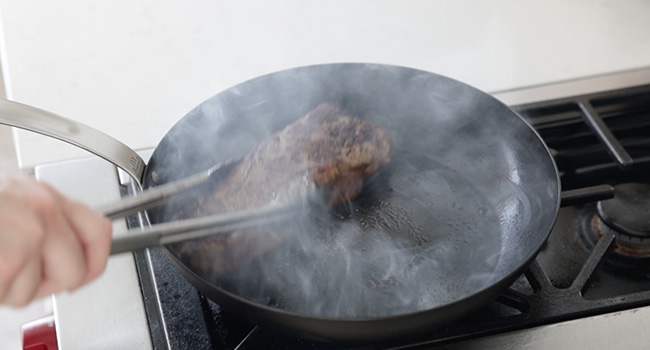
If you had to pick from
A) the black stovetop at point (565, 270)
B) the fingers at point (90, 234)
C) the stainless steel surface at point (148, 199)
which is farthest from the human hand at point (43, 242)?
the black stovetop at point (565, 270)

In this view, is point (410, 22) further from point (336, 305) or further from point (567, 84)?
point (336, 305)

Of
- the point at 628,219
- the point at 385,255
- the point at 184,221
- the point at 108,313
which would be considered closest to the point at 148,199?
the point at 184,221

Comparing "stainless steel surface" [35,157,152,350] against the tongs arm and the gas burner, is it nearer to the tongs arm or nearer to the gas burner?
the tongs arm

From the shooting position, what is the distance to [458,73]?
1404 millimetres

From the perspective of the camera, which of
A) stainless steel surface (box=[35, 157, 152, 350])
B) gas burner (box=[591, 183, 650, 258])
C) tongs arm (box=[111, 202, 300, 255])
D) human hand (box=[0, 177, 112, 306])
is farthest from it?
gas burner (box=[591, 183, 650, 258])

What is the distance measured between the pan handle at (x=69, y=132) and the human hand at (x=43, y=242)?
12.3 inches

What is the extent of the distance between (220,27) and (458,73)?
545 millimetres

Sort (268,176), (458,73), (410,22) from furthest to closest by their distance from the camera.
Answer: (410,22)
(458,73)
(268,176)

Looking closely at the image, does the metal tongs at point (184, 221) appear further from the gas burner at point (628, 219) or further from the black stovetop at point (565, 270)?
the gas burner at point (628, 219)

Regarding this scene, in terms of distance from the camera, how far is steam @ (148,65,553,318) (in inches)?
38.1

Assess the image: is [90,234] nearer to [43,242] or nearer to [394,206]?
[43,242]

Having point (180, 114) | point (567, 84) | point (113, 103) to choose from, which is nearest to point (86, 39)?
point (113, 103)

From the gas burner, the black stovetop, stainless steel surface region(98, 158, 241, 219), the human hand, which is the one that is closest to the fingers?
the human hand

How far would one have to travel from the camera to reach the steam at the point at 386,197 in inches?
38.1
